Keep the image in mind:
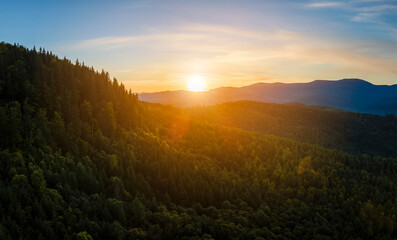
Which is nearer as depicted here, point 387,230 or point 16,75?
point 16,75

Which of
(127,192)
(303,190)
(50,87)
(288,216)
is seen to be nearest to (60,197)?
(127,192)

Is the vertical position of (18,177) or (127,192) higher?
(18,177)

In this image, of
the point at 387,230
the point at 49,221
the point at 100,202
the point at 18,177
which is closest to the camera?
the point at 49,221

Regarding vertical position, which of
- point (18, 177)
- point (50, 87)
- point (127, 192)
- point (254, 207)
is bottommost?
point (254, 207)

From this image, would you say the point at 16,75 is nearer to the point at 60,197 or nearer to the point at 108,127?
the point at 108,127

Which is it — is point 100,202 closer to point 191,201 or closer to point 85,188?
point 85,188

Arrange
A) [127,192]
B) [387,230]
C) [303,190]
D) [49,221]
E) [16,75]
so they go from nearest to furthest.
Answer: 1. [49,221]
2. [127,192]
3. [16,75]
4. [387,230]
5. [303,190]
